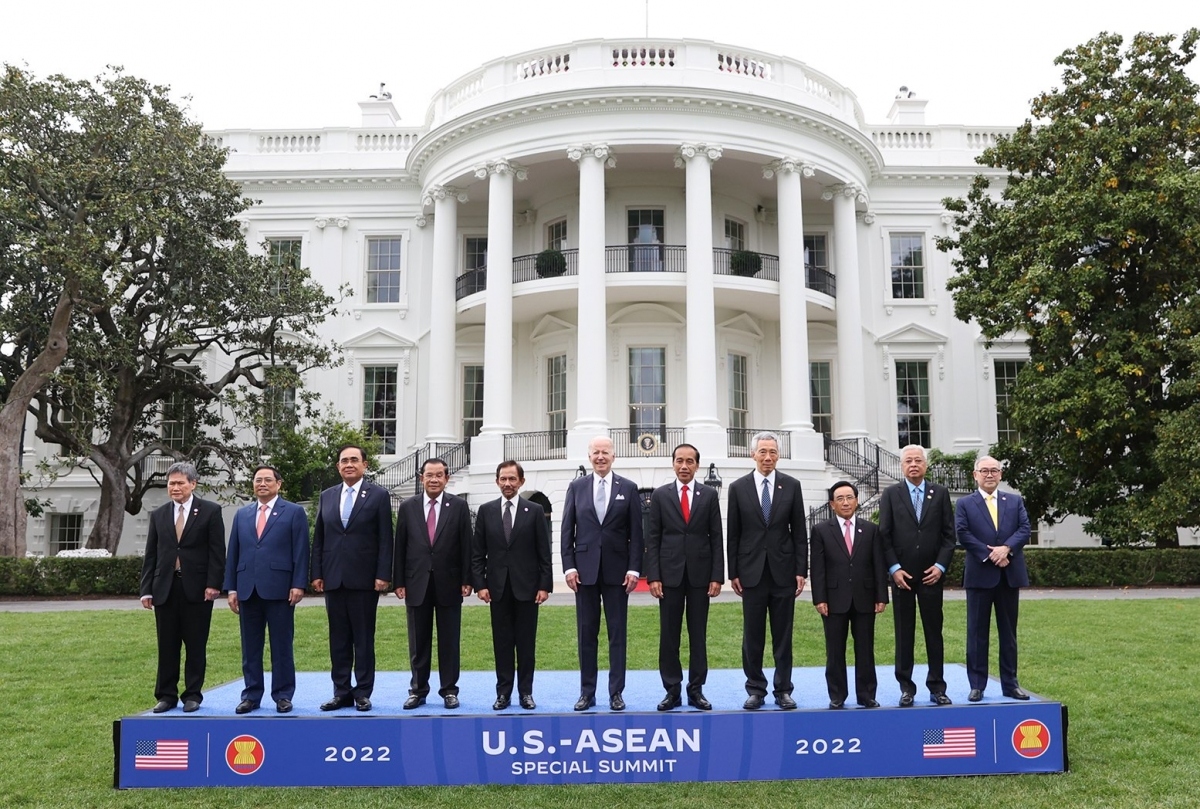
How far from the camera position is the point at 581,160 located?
2372 cm

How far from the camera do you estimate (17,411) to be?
795 inches

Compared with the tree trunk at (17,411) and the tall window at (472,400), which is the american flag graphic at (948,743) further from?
the tall window at (472,400)

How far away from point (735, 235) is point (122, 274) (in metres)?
15.1

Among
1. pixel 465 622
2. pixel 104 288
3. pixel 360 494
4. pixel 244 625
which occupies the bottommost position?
pixel 465 622

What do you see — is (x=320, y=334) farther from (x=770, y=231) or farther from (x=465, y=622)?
(x=465, y=622)

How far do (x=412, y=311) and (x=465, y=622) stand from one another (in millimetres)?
15592

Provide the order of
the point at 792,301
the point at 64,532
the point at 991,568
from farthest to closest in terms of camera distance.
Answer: the point at 64,532, the point at 792,301, the point at 991,568

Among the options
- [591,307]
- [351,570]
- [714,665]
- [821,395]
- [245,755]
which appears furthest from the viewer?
[821,395]

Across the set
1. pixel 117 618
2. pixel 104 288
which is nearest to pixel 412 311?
pixel 104 288

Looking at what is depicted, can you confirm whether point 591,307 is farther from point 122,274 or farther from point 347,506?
point 347,506

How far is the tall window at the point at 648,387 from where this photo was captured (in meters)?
25.4

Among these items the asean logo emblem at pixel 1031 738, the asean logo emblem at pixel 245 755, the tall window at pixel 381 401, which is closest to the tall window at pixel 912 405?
the tall window at pixel 381 401

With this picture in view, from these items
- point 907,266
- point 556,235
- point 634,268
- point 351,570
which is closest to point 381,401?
point 556,235

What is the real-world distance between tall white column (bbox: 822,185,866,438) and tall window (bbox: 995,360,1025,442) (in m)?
4.44
